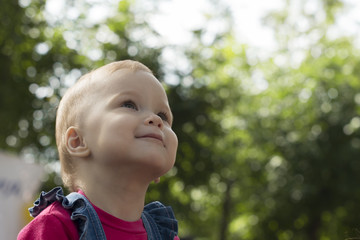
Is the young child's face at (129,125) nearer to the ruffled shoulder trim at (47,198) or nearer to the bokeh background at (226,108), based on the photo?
the ruffled shoulder trim at (47,198)

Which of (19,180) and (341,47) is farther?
(341,47)

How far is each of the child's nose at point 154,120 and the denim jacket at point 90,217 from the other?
11.7 inches

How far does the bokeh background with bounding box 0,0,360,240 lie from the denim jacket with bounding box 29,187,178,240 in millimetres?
5690

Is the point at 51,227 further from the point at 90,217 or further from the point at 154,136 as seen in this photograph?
the point at 154,136

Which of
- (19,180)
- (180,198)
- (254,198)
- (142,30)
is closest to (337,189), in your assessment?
(254,198)

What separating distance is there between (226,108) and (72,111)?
32.5ft

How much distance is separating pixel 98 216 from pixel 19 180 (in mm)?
4628

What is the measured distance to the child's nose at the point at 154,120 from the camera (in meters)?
1.75

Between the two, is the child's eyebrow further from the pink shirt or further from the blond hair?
the pink shirt

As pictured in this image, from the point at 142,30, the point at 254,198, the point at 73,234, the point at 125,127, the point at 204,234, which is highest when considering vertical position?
the point at 125,127

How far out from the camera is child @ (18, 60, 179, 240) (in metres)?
1.70

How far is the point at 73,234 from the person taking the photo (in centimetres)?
166

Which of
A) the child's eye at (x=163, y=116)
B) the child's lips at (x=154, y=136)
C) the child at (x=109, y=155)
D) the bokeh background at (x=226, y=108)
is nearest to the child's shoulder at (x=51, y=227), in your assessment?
the child at (x=109, y=155)

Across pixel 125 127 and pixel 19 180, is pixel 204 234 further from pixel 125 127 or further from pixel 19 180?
pixel 125 127
